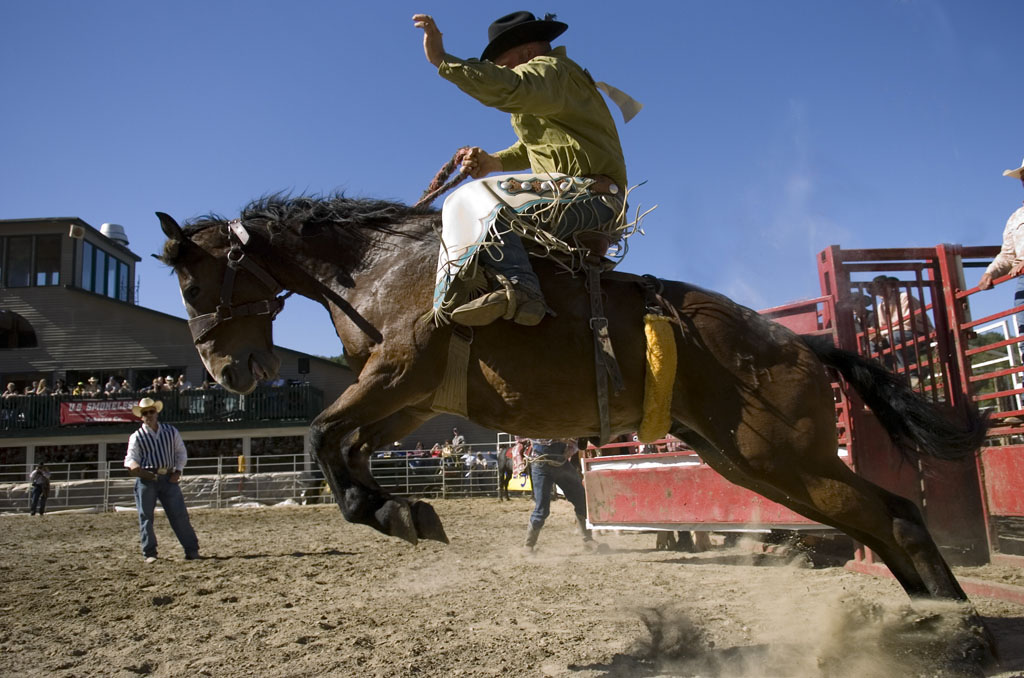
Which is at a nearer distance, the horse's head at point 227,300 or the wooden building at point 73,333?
the horse's head at point 227,300

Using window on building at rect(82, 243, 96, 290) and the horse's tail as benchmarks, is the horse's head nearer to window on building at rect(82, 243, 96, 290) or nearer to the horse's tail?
the horse's tail

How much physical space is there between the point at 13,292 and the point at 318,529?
31.0 metres

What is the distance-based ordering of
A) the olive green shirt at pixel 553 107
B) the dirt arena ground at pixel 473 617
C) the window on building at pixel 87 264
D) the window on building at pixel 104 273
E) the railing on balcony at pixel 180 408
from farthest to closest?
the window on building at pixel 104 273 → the window on building at pixel 87 264 → the railing on balcony at pixel 180 408 → the dirt arena ground at pixel 473 617 → the olive green shirt at pixel 553 107

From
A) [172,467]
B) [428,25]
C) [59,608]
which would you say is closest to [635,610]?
[428,25]

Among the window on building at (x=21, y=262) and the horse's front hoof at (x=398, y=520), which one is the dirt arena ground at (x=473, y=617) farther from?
the window on building at (x=21, y=262)

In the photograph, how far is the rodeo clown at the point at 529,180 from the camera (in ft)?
12.7

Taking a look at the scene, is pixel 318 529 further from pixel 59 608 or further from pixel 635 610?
pixel 635 610

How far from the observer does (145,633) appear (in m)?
5.37

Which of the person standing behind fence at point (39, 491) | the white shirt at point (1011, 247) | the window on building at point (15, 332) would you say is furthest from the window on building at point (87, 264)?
the white shirt at point (1011, 247)

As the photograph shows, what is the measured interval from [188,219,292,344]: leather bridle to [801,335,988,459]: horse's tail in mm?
3213

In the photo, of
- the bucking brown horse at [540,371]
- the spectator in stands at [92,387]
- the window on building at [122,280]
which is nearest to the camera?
the bucking brown horse at [540,371]

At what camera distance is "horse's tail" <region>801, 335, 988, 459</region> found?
4273 millimetres

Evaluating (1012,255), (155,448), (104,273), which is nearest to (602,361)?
(1012,255)

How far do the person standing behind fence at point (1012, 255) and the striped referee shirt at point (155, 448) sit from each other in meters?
9.20
